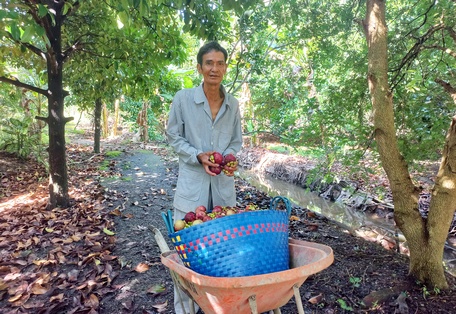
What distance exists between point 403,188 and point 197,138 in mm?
1884

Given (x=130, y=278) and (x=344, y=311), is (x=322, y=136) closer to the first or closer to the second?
(x=344, y=311)

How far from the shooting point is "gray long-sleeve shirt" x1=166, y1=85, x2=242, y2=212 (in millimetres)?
2227

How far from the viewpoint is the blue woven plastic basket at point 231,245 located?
4.61ft

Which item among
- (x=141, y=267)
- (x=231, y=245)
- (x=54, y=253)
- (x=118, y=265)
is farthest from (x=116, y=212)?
(x=231, y=245)

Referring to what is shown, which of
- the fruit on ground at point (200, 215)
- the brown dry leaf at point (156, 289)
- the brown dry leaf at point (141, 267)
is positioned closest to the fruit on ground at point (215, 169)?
the fruit on ground at point (200, 215)

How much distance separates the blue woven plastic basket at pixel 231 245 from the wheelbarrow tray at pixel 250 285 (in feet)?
0.31

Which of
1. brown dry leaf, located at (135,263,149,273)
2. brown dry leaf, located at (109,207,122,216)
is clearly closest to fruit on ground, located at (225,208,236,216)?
brown dry leaf, located at (135,263,149,273)

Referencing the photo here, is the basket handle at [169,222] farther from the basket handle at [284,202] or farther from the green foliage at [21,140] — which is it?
the green foliage at [21,140]

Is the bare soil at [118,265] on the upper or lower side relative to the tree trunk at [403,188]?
lower

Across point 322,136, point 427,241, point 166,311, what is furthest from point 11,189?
point 427,241

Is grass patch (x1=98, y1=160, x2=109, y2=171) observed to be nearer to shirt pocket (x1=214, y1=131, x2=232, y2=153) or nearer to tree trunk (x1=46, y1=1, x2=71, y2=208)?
tree trunk (x1=46, y1=1, x2=71, y2=208)

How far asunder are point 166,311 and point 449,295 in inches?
94.5

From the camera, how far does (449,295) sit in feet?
8.77

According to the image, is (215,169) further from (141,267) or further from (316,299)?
(141,267)
